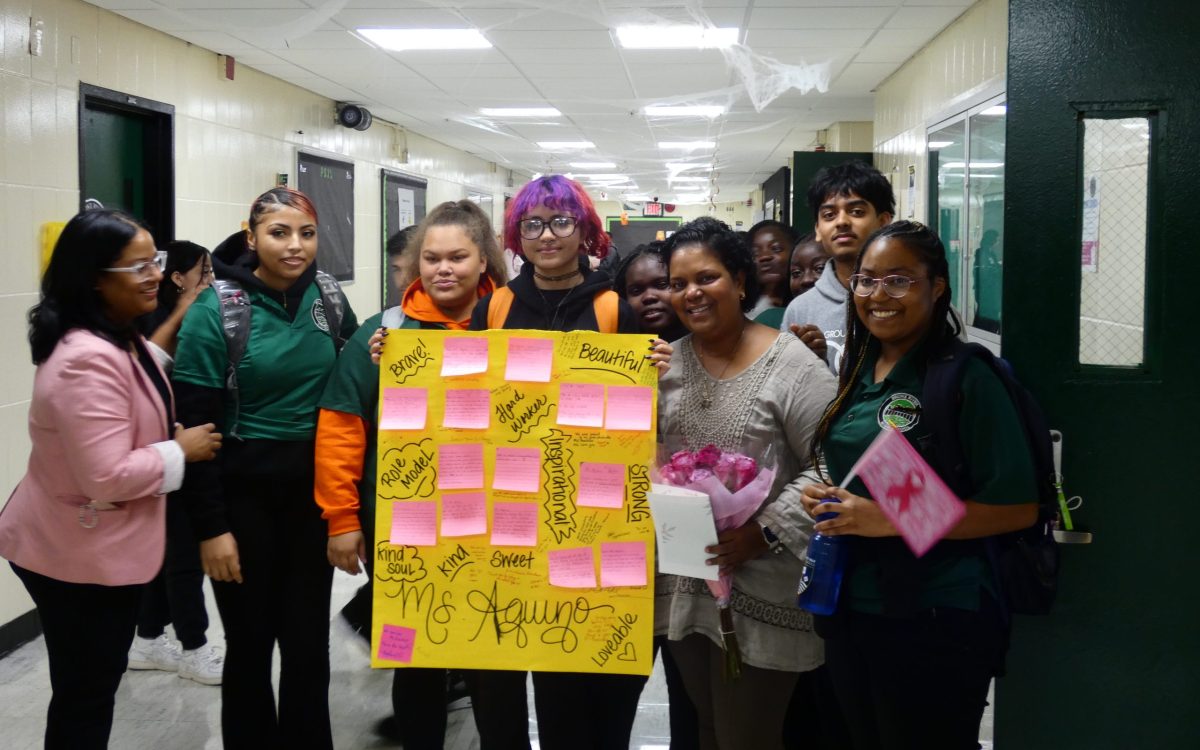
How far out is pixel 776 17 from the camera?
15.6 ft

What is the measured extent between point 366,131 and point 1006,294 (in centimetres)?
736

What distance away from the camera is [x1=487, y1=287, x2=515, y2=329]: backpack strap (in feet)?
7.24

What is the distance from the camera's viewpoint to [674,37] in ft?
17.2

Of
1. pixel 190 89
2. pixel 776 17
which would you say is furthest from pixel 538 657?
pixel 190 89

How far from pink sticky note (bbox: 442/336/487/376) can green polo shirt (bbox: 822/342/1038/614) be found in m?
0.76

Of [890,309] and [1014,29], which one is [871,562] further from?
[1014,29]

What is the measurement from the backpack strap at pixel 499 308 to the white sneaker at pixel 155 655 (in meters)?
2.10

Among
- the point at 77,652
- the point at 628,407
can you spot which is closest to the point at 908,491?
the point at 628,407

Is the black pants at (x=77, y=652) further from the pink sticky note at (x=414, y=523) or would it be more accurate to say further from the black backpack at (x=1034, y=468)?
the black backpack at (x=1034, y=468)

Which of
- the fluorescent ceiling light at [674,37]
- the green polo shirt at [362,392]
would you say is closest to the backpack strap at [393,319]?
the green polo shirt at [362,392]

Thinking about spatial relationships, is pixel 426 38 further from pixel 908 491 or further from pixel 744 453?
pixel 908 491

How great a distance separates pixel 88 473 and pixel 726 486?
4.12ft

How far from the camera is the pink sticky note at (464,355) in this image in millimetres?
2088

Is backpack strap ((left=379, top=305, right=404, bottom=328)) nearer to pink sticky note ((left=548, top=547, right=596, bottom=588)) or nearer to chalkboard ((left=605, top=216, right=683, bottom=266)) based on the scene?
pink sticky note ((left=548, top=547, right=596, bottom=588))
